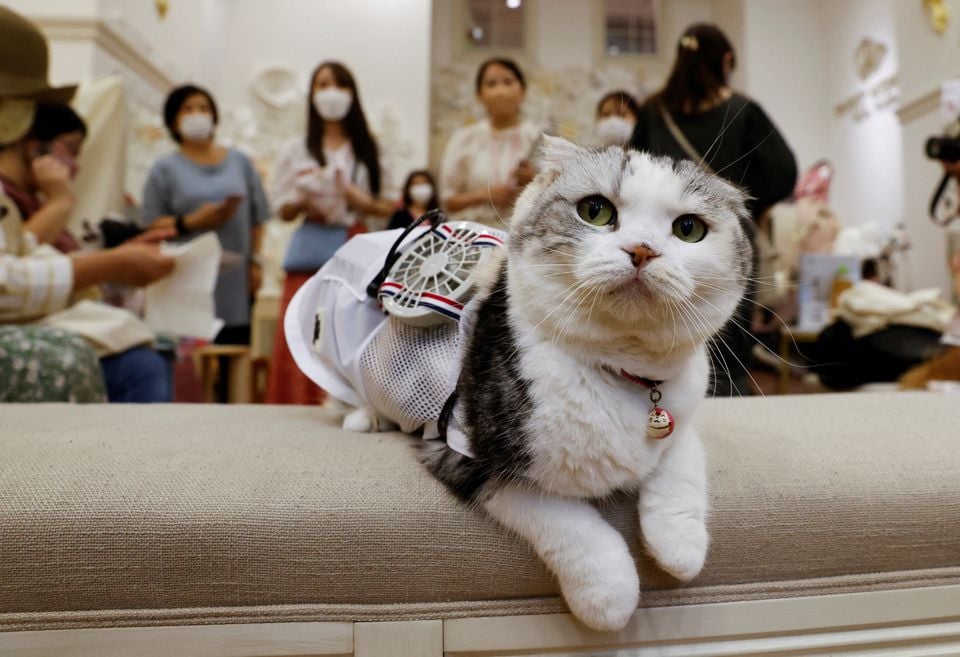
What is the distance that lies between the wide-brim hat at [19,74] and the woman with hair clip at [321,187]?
564mm

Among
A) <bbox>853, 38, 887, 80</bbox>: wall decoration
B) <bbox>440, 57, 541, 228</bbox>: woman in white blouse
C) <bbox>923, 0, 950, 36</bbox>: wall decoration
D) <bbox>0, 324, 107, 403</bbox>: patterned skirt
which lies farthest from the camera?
<bbox>853, 38, 887, 80</bbox>: wall decoration

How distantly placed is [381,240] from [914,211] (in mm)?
3121

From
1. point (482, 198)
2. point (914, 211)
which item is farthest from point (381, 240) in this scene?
point (914, 211)

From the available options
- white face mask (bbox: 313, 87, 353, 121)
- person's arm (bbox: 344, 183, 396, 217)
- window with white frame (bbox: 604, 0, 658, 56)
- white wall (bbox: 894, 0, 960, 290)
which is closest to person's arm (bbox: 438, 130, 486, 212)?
person's arm (bbox: 344, 183, 396, 217)

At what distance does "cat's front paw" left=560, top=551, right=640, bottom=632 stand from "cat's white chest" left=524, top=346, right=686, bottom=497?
0.06 meters

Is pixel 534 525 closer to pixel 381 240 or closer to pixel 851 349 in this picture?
pixel 381 240

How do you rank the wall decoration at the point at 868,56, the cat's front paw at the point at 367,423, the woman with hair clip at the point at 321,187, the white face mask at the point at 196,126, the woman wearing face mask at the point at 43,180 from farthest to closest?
the wall decoration at the point at 868,56 < the white face mask at the point at 196,126 < the woman with hair clip at the point at 321,187 < the woman wearing face mask at the point at 43,180 < the cat's front paw at the point at 367,423

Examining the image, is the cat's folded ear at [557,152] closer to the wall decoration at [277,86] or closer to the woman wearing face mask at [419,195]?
the woman wearing face mask at [419,195]

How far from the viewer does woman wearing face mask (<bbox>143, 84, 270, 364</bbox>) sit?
6.99 ft

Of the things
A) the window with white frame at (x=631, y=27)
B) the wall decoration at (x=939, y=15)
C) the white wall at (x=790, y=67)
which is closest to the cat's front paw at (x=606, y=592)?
the wall decoration at (x=939, y=15)

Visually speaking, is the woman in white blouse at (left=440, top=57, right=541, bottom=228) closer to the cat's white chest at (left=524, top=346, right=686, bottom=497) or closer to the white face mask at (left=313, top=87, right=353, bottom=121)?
the white face mask at (left=313, top=87, right=353, bottom=121)

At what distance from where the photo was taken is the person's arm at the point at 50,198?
140 cm

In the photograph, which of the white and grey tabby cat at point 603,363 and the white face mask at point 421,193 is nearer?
the white and grey tabby cat at point 603,363

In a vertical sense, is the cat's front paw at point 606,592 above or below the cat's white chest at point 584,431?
below
